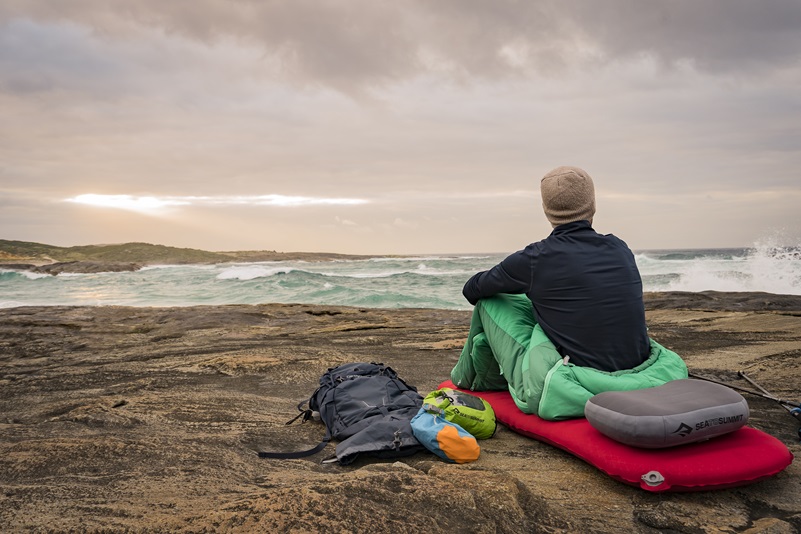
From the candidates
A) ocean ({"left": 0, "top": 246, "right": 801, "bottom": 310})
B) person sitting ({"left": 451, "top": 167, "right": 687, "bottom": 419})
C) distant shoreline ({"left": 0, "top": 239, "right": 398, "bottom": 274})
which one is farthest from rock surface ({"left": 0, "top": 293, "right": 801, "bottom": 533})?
distant shoreline ({"left": 0, "top": 239, "right": 398, "bottom": 274})

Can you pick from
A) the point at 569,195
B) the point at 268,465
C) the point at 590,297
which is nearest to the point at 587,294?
the point at 590,297

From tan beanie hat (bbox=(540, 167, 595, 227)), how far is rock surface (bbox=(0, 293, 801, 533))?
1374 mm

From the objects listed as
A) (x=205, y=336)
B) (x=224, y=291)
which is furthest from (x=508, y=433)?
(x=224, y=291)

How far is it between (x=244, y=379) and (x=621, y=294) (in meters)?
3.92

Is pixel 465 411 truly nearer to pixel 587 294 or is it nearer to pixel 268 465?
pixel 587 294

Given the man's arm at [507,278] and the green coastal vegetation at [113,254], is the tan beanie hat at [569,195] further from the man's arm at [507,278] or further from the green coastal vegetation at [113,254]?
the green coastal vegetation at [113,254]

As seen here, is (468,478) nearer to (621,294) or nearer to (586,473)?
(586,473)

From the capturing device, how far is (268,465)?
2.71m

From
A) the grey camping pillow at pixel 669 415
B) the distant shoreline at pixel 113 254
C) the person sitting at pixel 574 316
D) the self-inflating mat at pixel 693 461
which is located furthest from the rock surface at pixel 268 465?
the distant shoreline at pixel 113 254

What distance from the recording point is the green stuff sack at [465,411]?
302cm

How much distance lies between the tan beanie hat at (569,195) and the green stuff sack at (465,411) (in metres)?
1.22

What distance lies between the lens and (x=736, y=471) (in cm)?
230

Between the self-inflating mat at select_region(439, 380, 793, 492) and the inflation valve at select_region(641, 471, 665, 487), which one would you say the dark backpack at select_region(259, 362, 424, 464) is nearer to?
the self-inflating mat at select_region(439, 380, 793, 492)

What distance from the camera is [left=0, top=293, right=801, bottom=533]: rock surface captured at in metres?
1.95
